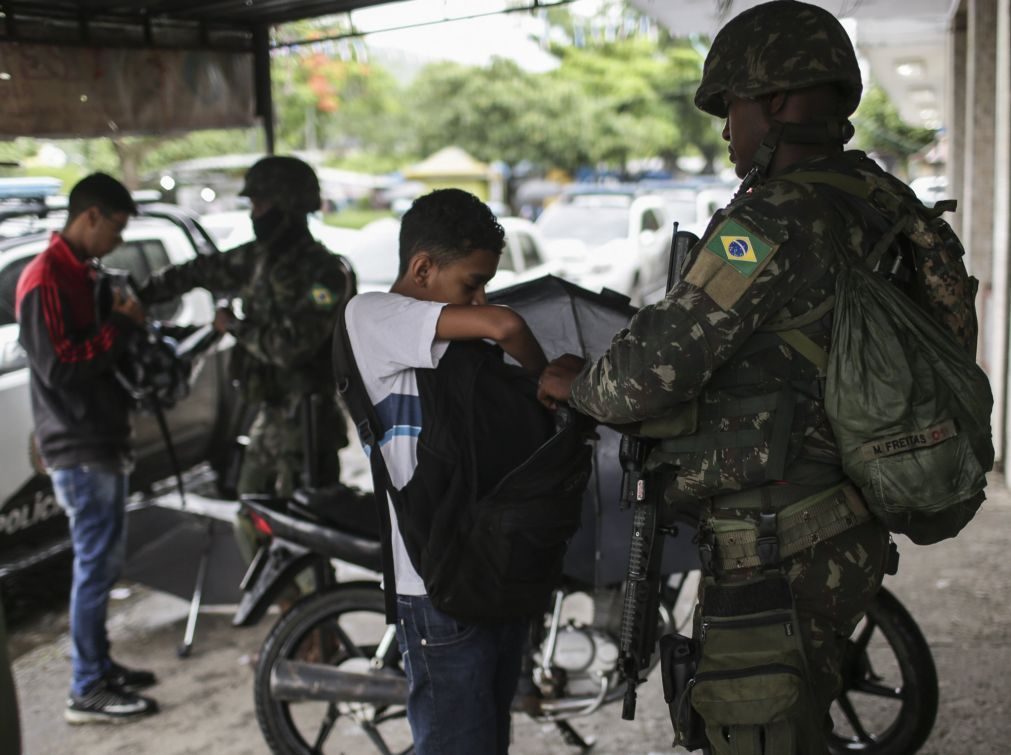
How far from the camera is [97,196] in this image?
387 centimetres

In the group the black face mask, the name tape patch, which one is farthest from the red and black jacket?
the name tape patch

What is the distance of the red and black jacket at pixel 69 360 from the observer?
148 inches

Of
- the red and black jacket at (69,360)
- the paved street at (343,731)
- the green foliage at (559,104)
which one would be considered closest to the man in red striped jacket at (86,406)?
the red and black jacket at (69,360)

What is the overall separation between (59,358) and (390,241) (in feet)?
24.3

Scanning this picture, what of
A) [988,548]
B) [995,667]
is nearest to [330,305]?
[995,667]

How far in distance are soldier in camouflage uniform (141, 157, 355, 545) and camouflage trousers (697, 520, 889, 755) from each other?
2338 millimetres

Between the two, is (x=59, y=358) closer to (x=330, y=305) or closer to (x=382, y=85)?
(x=330, y=305)

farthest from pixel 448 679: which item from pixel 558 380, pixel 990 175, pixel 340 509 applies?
pixel 990 175

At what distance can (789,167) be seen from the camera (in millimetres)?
2145

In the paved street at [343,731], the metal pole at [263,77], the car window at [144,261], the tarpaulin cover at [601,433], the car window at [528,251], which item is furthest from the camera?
the car window at [528,251]

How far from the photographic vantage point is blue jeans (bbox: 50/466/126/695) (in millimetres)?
3904

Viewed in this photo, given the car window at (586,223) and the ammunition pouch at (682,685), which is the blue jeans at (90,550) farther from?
the car window at (586,223)

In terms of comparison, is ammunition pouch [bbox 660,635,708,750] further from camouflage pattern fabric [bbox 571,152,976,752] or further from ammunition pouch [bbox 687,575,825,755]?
camouflage pattern fabric [bbox 571,152,976,752]

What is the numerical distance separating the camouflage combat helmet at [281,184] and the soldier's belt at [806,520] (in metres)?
2.61
